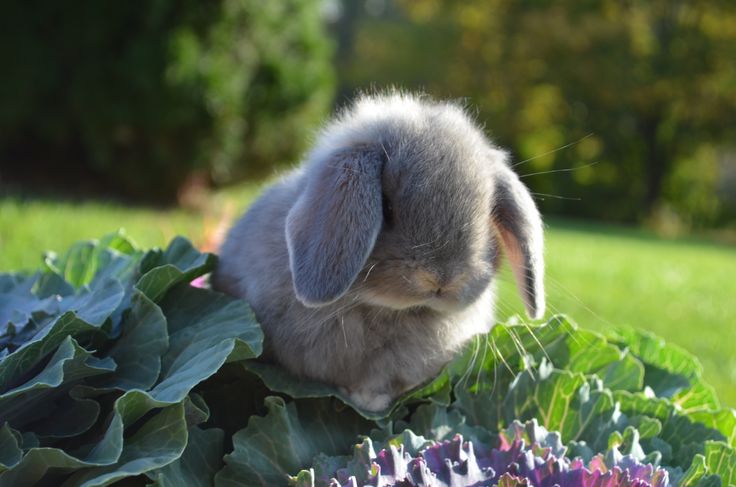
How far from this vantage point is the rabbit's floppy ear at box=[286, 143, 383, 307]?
1.90 meters

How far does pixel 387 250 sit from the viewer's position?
6.63 ft

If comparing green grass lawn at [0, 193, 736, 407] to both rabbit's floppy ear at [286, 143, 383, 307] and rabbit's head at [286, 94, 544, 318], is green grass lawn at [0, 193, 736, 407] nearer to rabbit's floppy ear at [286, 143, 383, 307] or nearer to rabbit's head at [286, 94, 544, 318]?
rabbit's head at [286, 94, 544, 318]

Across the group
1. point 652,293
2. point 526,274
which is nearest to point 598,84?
point 652,293

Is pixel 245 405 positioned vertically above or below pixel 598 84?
above

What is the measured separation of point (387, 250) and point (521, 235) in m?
0.41

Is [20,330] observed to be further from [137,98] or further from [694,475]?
Result: [137,98]

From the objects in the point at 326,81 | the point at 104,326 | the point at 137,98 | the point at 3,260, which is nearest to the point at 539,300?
the point at 104,326

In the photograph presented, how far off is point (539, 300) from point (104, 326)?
4.06ft

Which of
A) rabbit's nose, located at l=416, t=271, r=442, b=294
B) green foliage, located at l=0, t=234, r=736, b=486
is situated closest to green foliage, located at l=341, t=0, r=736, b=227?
green foliage, located at l=0, t=234, r=736, b=486

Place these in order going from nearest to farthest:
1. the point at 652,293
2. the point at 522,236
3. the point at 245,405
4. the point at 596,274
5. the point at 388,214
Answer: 1. the point at 388,214
2. the point at 522,236
3. the point at 245,405
4. the point at 652,293
5. the point at 596,274

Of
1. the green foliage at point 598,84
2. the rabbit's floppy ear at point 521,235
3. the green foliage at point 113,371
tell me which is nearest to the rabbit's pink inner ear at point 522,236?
the rabbit's floppy ear at point 521,235

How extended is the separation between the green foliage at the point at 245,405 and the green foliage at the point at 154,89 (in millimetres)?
6366

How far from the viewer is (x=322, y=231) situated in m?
1.94

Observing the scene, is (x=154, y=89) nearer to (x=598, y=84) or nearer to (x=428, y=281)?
(x=428, y=281)
